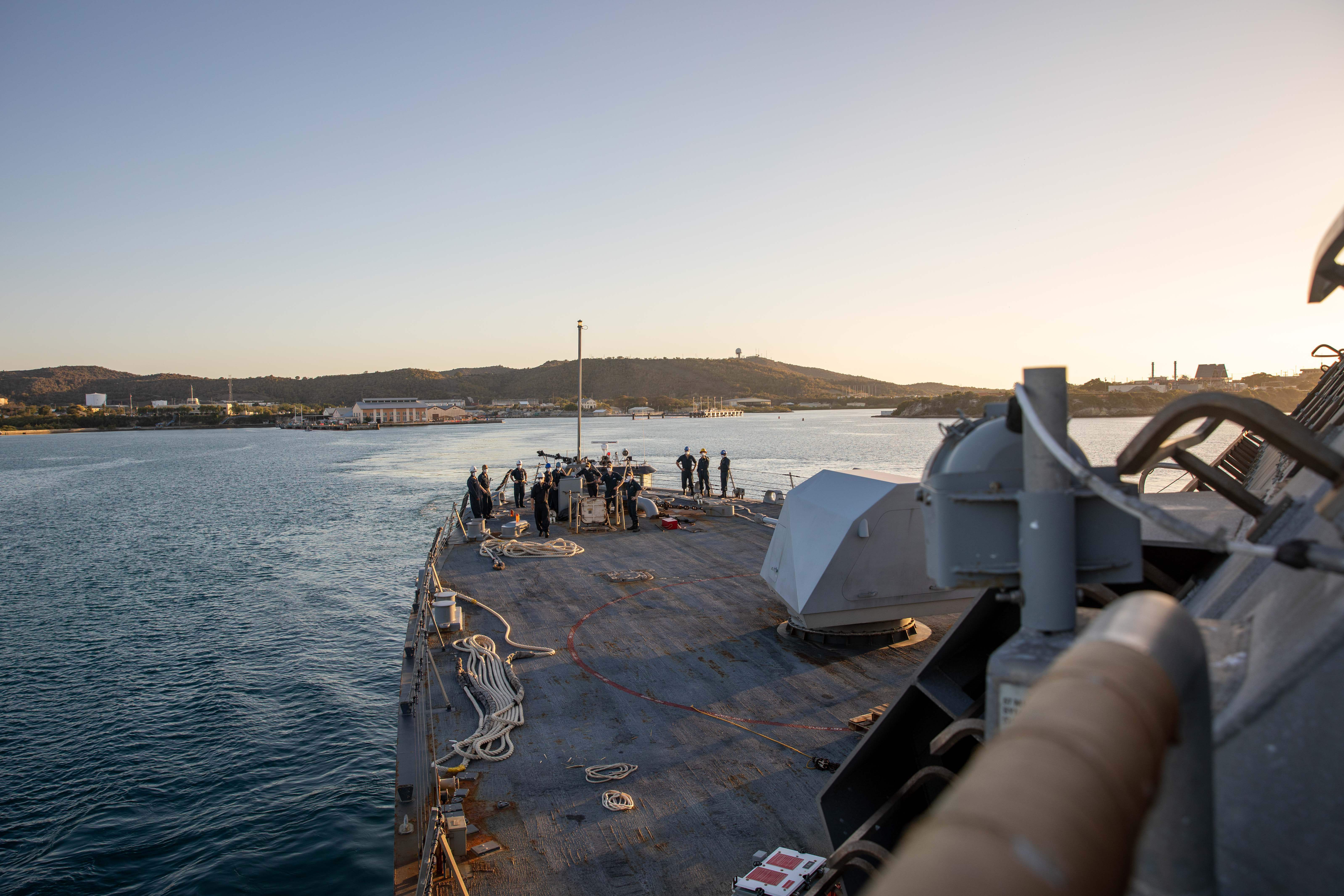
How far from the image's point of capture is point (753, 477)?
5641cm

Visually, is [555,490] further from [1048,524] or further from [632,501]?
[1048,524]

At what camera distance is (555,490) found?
23719 mm

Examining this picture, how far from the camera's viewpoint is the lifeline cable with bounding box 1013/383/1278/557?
2.15 m

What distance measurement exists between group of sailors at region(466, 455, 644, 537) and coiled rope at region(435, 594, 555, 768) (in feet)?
25.9

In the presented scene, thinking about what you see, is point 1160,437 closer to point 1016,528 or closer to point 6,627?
point 1016,528

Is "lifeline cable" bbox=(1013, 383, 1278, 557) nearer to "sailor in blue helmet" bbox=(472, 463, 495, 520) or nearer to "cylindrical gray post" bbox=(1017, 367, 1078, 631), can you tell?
"cylindrical gray post" bbox=(1017, 367, 1078, 631)

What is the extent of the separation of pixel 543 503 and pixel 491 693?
417 inches

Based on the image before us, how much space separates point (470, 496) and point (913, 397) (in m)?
159

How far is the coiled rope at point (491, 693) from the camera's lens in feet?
26.2

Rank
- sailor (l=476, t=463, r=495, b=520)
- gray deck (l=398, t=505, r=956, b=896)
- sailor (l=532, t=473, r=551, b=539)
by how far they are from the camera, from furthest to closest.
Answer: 1. sailor (l=476, t=463, r=495, b=520)
2. sailor (l=532, t=473, r=551, b=539)
3. gray deck (l=398, t=505, r=956, b=896)

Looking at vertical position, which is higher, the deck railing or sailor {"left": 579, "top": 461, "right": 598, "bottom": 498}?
sailor {"left": 579, "top": 461, "right": 598, "bottom": 498}

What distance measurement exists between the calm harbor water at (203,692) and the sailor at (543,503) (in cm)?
468

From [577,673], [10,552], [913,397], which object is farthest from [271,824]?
[913,397]

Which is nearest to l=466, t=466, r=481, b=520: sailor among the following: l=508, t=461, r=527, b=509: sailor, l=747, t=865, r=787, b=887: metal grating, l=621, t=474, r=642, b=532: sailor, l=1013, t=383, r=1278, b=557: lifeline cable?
l=508, t=461, r=527, b=509: sailor
